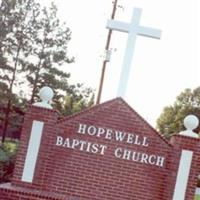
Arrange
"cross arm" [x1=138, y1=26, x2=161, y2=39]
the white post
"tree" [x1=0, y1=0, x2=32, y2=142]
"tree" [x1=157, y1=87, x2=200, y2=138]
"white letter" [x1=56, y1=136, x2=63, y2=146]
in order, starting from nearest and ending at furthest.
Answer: the white post < "white letter" [x1=56, y1=136, x2=63, y2=146] < "cross arm" [x1=138, y1=26, x2=161, y2=39] < "tree" [x1=0, y1=0, x2=32, y2=142] < "tree" [x1=157, y1=87, x2=200, y2=138]

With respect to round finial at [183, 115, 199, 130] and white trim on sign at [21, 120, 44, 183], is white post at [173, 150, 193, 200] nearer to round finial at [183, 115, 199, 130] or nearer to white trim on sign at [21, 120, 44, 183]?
round finial at [183, 115, 199, 130]

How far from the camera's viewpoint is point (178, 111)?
62750 millimetres

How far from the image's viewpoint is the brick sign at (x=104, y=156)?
10.2 metres

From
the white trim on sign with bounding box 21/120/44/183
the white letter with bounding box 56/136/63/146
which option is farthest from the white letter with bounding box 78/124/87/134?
the white trim on sign with bounding box 21/120/44/183

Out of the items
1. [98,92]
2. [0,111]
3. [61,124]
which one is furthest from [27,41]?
[61,124]

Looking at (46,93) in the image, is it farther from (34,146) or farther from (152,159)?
(152,159)

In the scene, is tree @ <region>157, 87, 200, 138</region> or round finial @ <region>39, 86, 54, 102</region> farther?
tree @ <region>157, 87, 200, 138</region>

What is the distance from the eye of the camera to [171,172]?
1034 centimetres

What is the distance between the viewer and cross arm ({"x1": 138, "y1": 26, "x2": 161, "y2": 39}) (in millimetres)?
11109

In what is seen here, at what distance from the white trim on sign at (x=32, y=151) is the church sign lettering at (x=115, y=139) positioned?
1.29 feet

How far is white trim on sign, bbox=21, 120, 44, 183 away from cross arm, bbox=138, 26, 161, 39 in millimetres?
2840

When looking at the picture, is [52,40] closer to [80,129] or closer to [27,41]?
[27,41]

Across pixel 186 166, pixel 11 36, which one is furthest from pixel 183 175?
pixel 11 36

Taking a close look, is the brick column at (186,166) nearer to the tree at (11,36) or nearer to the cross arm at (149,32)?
the cross arm at (149,32)
